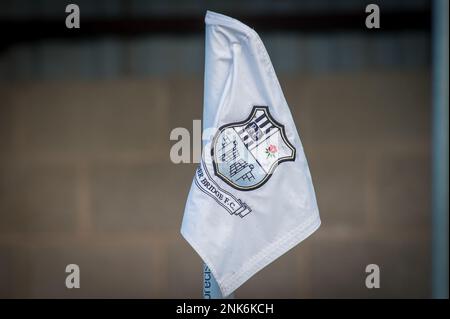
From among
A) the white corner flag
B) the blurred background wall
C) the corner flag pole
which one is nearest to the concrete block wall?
the blurred background wall

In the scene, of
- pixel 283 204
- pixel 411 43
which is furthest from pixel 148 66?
pixel 283 204

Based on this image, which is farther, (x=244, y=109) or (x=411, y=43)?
(x=411, y=43)

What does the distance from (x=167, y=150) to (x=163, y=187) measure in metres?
0.23

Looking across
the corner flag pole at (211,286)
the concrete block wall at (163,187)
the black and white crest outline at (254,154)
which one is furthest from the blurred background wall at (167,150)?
the black and white crest outline at (254,154)

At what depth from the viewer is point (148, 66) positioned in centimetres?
373

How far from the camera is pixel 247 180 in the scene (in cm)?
216

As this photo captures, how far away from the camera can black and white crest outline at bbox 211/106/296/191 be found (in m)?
2.15

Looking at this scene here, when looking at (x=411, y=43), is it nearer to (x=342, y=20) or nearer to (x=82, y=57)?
(x=342, y=20)

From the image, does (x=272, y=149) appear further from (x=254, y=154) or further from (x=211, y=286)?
(x=211, y=286)

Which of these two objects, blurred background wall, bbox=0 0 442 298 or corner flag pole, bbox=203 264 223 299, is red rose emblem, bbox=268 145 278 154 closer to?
corner flag pole, bbox=203 264 223 299

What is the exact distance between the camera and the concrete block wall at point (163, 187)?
3639mm

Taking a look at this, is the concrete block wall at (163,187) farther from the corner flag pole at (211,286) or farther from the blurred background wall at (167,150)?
the corner flag pole at (211,286)

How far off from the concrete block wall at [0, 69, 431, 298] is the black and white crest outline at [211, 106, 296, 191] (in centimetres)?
155

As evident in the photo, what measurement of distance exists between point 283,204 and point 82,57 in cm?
206
